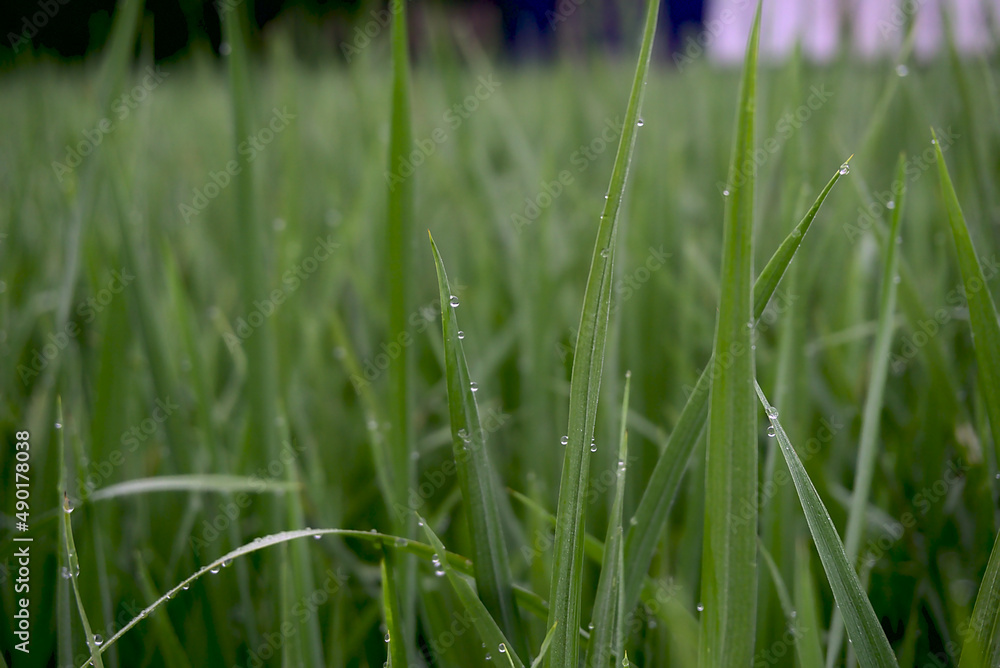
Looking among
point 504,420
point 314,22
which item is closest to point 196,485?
point 504,420

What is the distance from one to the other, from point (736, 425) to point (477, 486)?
0.09 metres

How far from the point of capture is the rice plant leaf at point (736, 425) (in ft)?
0.67

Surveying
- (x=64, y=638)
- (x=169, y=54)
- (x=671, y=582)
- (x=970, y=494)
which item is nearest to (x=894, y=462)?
(x=970, y=494)

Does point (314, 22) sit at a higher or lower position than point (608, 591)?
higher

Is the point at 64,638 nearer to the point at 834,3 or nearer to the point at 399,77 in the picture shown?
the point at 399,77

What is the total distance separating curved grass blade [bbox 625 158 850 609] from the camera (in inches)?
9.3

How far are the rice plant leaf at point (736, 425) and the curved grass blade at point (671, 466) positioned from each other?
3 cm

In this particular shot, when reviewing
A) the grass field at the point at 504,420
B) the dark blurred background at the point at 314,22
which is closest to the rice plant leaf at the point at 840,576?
the grass field at the point at 504,420

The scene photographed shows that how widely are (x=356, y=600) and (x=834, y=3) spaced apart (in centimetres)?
82

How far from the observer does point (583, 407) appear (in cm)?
21

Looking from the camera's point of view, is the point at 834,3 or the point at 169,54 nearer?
the point at 834,3

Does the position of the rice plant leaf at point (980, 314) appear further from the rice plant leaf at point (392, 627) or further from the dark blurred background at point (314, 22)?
the dark blurred background at point (314, 22)

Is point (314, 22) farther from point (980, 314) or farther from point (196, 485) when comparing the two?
point (980, 314)

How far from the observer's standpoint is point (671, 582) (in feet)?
1.26
